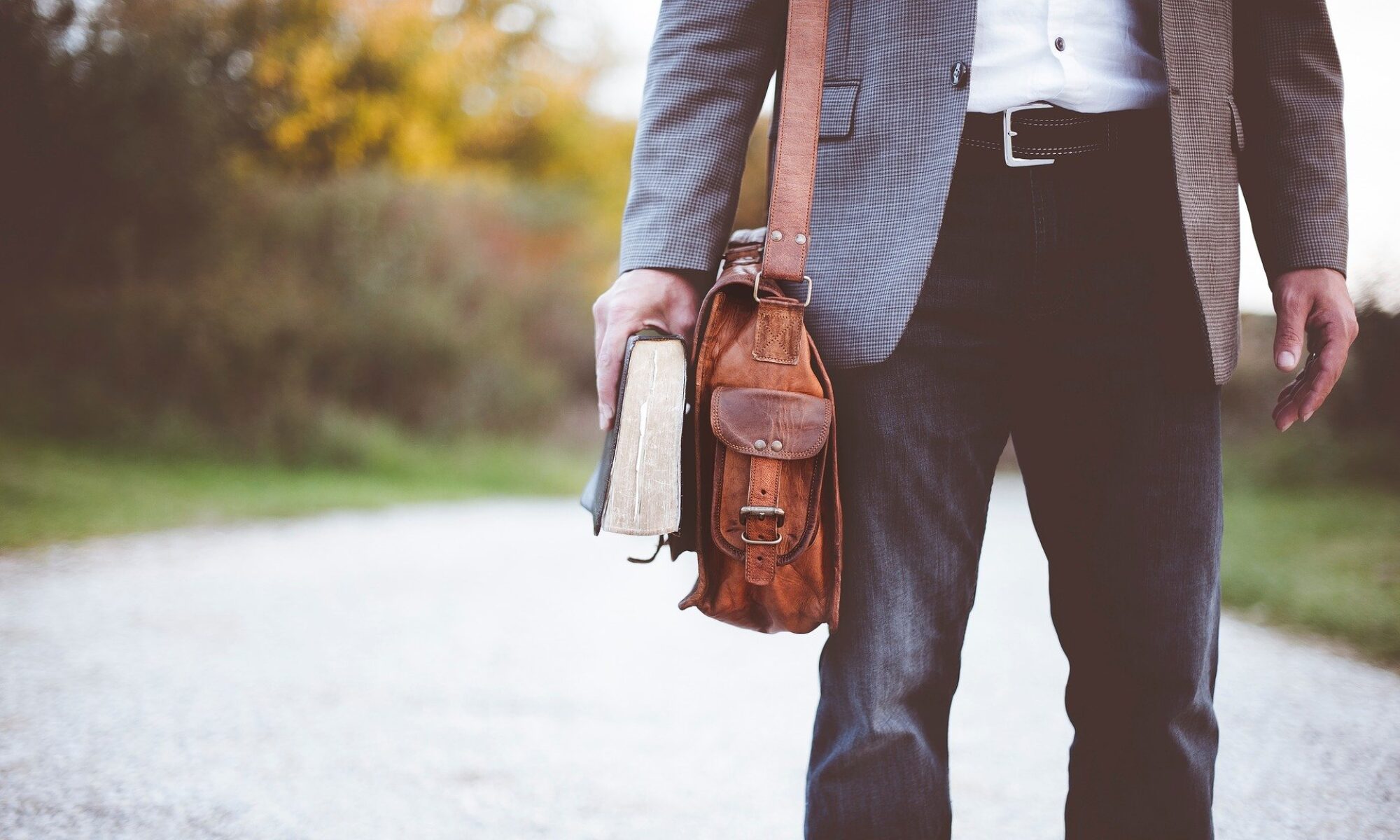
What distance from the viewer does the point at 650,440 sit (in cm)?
127

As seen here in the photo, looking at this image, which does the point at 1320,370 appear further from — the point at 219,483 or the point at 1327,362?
the point at 219,483

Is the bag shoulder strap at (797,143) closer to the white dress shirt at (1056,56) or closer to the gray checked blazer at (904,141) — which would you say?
the gray checked blazer at (904,141)

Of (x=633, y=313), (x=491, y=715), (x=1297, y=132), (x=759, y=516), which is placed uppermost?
(x=1297, y=132)

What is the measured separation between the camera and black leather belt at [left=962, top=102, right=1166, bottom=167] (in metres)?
1.28

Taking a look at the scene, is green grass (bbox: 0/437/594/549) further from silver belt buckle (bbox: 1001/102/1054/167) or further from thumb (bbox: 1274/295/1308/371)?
thumb (bbox: 1274/295/1308/371)

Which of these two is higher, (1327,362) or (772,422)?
(1327,362)

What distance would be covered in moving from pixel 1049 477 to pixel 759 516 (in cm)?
43

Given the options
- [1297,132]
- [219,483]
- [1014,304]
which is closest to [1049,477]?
[1014,304]

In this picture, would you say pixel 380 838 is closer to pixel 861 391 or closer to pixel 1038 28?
pixel 861 391

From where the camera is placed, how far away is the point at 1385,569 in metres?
4.68

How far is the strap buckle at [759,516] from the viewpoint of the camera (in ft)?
4.09

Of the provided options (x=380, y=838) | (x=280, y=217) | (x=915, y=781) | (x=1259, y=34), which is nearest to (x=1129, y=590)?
(x=915, y=781)

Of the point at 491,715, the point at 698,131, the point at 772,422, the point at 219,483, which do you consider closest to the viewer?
the point at 772,422

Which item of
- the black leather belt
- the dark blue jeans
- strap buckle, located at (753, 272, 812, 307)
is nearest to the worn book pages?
strap buckle, located at (753, 272, 812, 307)
